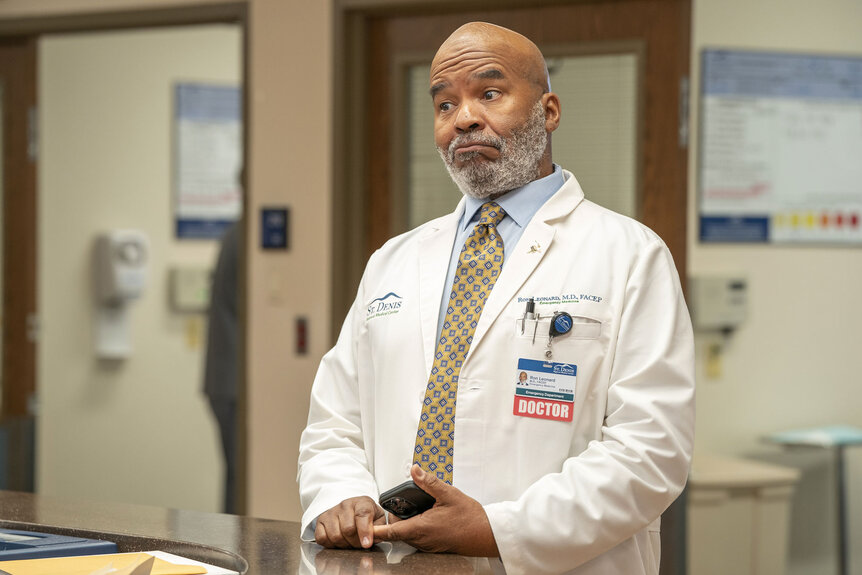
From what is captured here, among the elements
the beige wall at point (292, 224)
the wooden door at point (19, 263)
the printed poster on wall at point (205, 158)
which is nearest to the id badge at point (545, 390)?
the beige wall at point (292, 224)

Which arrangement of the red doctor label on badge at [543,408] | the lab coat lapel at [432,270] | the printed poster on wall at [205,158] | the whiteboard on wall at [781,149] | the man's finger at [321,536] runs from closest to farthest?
the man's finger at [321,536]
the red doctor label on badge at [543,408]
the lab coat lapel at [432,270]
the whiteboard on wall at [781,149]
the printed poster on wall at [205,158]

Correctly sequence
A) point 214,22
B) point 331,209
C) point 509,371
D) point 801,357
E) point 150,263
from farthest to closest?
point 150,263
point 801,357
point 214,22
point 331,209
point 509,371

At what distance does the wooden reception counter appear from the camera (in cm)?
138

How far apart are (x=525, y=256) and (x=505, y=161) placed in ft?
0.57

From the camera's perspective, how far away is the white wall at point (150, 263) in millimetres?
4766

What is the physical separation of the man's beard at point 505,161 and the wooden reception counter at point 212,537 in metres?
0.66

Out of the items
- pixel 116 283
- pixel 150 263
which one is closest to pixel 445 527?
pixel 116 283

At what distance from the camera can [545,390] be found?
1.63 meters

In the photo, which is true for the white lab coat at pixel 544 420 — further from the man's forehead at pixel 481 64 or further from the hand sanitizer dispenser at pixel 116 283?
the hand sanitizer dispenser at pixel 116 283

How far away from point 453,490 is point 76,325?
12.2 feet

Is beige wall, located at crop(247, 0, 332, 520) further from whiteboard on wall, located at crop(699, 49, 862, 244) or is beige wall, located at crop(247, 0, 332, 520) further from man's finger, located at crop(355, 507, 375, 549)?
man's finger, located at crop(355, 507, 375, 549)

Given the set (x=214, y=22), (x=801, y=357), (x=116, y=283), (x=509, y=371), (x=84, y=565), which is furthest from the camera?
(x=116, y=283)

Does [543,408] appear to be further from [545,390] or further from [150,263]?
[150,263]

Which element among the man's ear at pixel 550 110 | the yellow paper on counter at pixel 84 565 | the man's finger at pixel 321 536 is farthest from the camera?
the man's ear at pixel 550 110
